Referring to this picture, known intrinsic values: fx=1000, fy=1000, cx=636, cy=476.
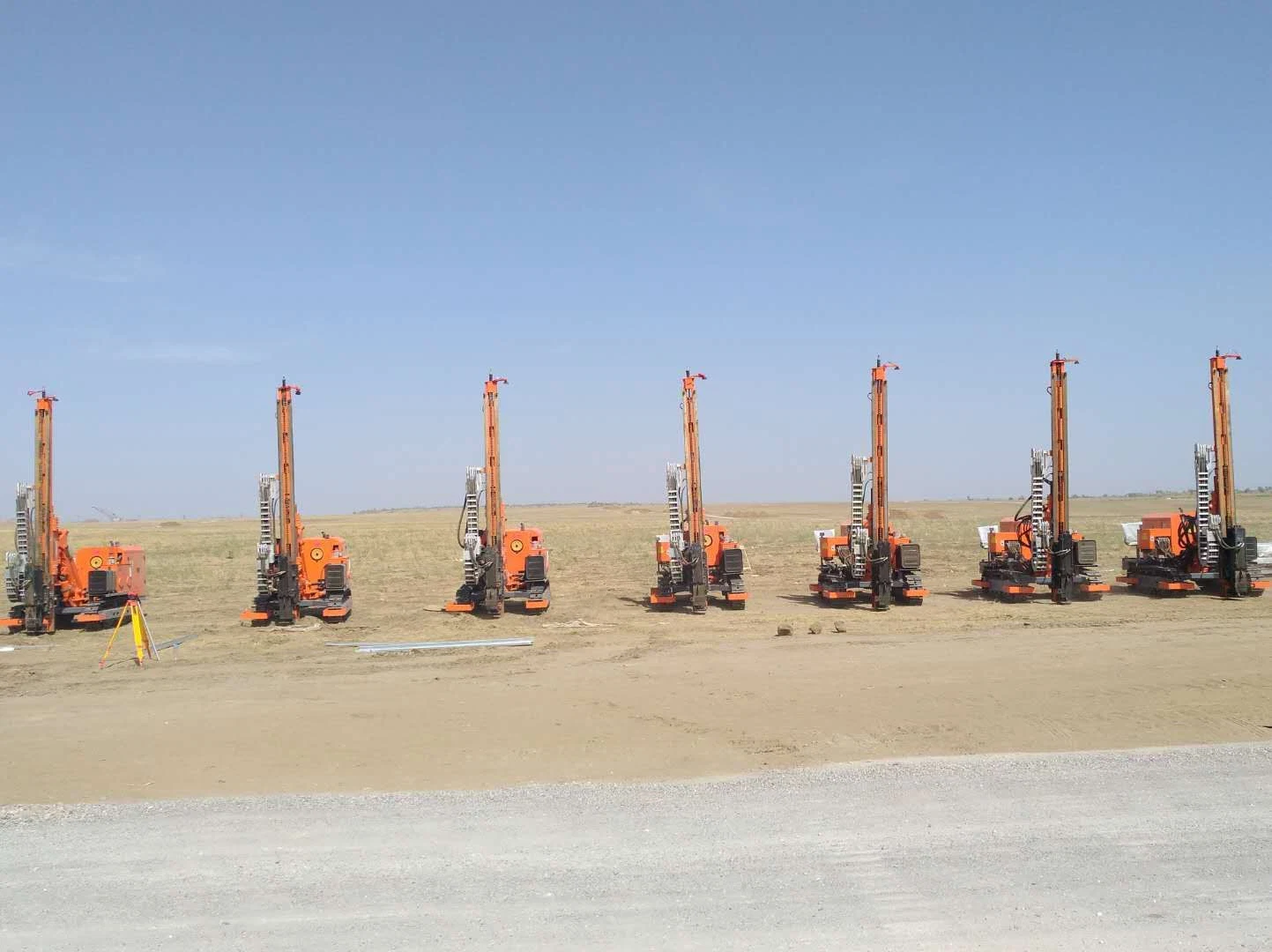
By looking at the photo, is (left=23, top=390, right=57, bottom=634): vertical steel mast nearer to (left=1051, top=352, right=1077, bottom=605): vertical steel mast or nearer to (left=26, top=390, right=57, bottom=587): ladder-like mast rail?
(left=26, top=390, right=57, bottom=587): ladder-like mast rail

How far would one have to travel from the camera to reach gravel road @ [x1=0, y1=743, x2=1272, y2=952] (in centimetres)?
551

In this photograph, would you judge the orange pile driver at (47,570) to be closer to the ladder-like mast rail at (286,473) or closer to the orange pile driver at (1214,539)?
the ladder-like mast rail at (286,473)

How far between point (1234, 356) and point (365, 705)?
2038 centimetres

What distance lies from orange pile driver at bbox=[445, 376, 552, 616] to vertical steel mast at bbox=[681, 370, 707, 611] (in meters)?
3.35

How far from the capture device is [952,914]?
566cm

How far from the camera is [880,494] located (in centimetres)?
2220

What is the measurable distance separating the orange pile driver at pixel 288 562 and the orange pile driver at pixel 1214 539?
62.4 feet

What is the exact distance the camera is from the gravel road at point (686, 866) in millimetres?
5508

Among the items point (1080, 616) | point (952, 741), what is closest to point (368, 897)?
point (952, 741)

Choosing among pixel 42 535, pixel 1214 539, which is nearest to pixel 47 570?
pixel 42 535

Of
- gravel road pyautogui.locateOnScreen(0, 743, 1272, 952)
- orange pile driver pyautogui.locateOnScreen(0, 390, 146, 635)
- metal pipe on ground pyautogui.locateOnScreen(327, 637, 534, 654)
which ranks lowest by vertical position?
metal pipe on ground pyautogui.locateOnScreen(327, 637, 534, 654)

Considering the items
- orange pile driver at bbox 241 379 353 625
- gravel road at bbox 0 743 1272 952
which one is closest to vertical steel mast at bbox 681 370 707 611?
orange pile driver at bbox 241 379 353 625

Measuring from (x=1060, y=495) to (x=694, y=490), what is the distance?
835 centimetres

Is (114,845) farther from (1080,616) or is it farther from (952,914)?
(1080,616)
